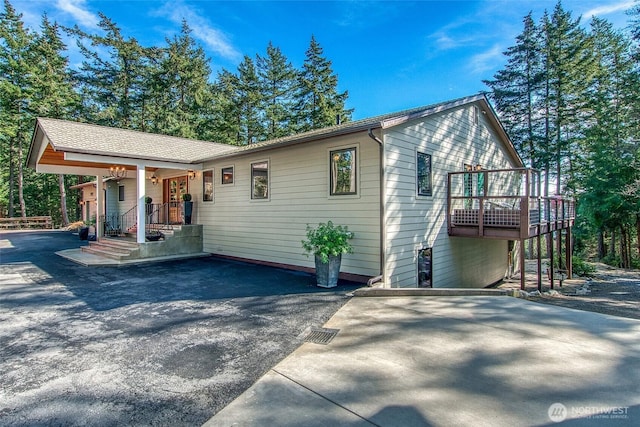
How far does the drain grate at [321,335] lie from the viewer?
3.94 m

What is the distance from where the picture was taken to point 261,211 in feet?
30.6

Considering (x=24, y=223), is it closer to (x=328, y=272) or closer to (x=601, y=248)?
(x=328, y=272)

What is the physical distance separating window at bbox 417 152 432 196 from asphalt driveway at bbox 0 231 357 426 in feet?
10.4

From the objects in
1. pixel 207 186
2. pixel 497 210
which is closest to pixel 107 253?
pixel 207 186

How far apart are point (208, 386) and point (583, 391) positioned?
3.32 meters

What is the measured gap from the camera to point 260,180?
30.8ft

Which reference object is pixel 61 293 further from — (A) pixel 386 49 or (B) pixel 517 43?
(B) pixel 517 43

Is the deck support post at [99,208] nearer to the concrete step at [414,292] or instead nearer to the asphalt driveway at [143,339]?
the asphalt driveway at [143,339]

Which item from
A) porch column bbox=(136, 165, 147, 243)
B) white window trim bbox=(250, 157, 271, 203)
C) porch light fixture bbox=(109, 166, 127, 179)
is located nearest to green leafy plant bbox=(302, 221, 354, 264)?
white window trim bbox=(250, 157, 271, 203)

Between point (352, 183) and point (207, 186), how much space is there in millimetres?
6334

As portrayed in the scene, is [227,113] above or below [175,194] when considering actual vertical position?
above

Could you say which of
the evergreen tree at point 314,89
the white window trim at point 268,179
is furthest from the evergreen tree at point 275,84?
the white window trim at point 268,179

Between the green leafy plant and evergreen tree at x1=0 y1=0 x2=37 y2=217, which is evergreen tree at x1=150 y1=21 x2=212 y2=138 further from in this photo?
the green leafy plant

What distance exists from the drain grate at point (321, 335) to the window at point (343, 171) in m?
3.60
